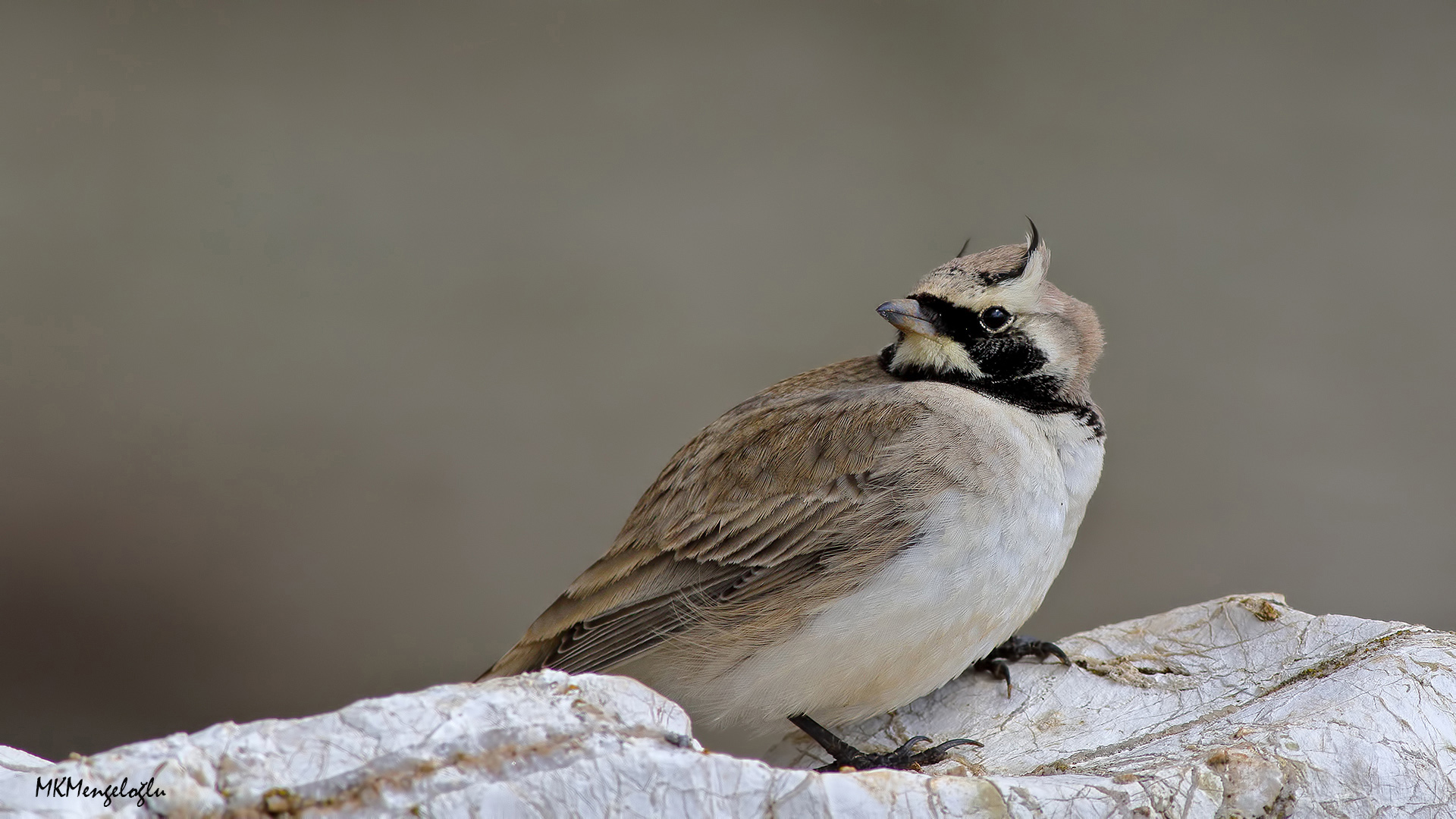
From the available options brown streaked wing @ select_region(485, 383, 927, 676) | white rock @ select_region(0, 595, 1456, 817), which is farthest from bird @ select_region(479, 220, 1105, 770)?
white rock @ select_region(0, 595, 1456, 817)

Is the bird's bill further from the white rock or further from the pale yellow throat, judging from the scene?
the white rock

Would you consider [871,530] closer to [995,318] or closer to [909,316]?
[909,316]

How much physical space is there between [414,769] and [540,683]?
1.18 feet

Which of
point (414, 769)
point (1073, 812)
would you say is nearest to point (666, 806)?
point (414, 769)

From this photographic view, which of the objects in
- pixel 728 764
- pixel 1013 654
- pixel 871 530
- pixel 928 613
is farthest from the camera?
pixel 1013 654

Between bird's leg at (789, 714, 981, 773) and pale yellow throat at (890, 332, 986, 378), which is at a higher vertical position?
pale yellow throat at (890, 332, 986, 378)

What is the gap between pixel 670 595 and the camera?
153 inches

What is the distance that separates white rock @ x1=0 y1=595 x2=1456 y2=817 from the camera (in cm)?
233

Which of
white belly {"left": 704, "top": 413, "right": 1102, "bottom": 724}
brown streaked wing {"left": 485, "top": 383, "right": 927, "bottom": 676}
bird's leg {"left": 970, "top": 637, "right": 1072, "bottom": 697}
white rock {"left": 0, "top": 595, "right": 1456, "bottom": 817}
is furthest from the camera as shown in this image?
bird's leg {"left": 970, "top": 637, "right": 1072, "bottom": 697}

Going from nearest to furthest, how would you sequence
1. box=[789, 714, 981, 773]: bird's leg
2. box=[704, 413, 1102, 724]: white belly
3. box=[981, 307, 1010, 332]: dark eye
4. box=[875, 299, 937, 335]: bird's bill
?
box=[704, 413, 1102, 724]: white belly → box=[789, 714, 981, 773]: bird's leg → box=[875, 299, 937, 335]: bird's bill → box=[981, 307, 1010, 332]: dark eye

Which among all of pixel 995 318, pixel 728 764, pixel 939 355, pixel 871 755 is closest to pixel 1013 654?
pixel 871 755

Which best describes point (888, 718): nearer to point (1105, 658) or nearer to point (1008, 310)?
point (1105, 658)

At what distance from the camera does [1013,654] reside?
4453 millimetres

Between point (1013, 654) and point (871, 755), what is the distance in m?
0.86
